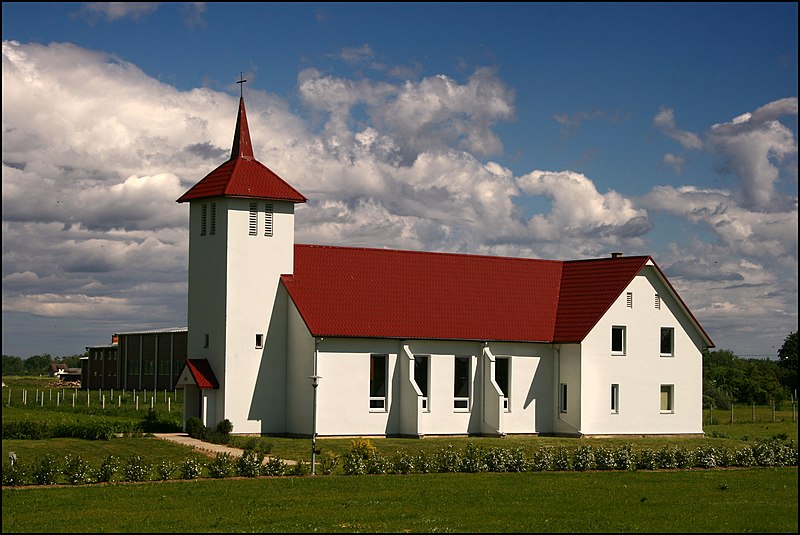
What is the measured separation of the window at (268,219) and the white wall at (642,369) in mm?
13943

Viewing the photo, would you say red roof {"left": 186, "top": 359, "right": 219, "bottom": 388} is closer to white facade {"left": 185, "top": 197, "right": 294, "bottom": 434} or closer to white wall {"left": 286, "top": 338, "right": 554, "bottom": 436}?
white facade {"left": 185, "top": 197, "right": 294, "bottom": 434}

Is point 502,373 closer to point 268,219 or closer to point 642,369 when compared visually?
point 642,369

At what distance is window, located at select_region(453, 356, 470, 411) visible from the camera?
46812 millimetres

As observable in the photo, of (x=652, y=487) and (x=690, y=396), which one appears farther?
(x=690, y=396)

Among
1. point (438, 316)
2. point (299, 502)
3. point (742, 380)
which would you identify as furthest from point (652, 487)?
point (742, 380)

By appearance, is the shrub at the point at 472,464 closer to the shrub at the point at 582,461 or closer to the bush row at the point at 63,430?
the shrub at the point at 582,461

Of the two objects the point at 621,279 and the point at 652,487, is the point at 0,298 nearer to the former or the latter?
the point at 652,487

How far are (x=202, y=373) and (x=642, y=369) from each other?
1876 centimetres

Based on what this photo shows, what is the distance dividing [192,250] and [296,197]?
4.86m

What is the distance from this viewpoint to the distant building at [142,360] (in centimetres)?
8106

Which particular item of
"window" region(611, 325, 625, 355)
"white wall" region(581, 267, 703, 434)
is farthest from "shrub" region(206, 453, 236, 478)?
"window" region(611, 325, 625, 355)


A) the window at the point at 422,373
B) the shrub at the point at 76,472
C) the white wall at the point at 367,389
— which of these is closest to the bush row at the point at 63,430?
the white wall at the point at 367,389

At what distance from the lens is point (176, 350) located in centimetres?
8069

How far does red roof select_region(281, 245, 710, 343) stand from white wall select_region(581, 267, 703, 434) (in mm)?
1040
